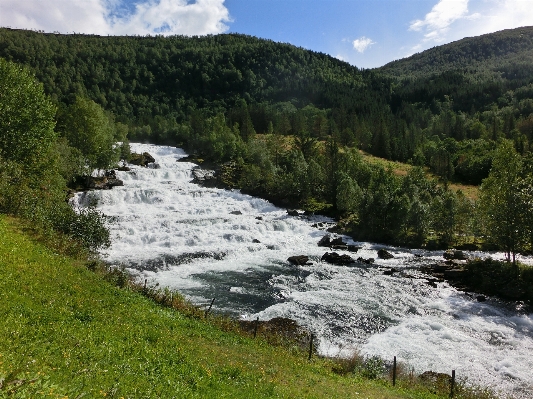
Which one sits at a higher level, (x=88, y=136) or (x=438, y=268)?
(x=88, y=136)

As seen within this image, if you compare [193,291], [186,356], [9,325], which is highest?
[9,325]

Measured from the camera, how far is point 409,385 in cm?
1900

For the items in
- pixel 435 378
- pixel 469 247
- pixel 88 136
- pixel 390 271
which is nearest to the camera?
pixel 435 378

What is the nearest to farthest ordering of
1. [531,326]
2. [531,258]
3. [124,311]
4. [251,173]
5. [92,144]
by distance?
[124,311] → [531,326] → [531,258] → [92,144] → [251,173]

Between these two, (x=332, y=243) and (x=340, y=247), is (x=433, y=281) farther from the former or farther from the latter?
(x=332, y=243)

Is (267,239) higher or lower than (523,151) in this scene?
lower

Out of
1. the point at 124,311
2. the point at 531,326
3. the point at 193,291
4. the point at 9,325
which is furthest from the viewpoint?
the point at 193,291

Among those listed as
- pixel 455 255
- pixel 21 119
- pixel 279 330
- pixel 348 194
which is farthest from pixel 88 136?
pixel 455 255

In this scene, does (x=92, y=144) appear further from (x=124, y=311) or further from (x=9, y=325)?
(x=9, y=325)

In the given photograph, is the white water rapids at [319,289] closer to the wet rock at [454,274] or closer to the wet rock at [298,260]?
the wet rock at [298,260]

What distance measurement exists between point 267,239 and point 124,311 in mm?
34834

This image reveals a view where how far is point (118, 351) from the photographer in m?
12.6

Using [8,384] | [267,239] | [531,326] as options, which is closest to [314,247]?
[267,239]

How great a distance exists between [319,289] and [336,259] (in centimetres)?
992
